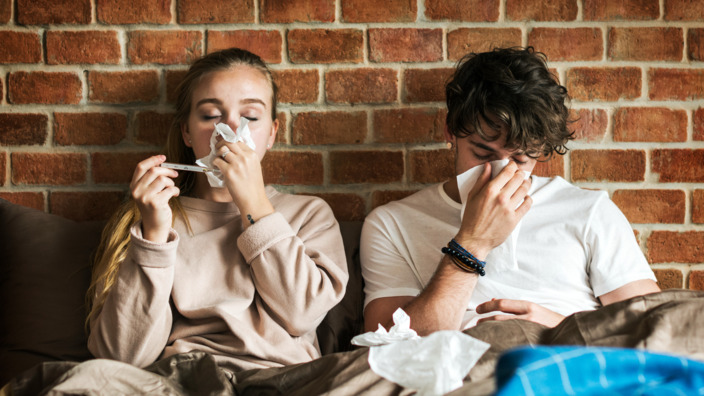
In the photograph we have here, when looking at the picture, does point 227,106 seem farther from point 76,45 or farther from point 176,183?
point 76,45

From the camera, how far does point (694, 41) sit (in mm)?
1613

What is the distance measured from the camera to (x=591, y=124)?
63.7 inches

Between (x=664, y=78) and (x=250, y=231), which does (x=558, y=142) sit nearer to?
(x=664, y=78)

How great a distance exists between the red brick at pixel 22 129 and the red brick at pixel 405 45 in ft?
3.12

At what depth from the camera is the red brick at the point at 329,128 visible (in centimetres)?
161

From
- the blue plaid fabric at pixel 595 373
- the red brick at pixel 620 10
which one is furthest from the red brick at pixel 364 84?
the blue plaid fabric at pixel 595 373

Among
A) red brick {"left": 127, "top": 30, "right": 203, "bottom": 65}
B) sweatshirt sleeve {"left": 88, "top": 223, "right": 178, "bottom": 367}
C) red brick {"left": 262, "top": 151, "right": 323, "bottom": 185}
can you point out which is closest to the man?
red brick {"left": 262, "top": 151, "right": 323, "bottom": 185}

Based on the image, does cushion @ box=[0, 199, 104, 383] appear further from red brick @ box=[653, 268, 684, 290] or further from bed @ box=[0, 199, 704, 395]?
red brick @ box=[653, 268, 684, 290]

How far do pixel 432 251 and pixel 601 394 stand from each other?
0.76 meters

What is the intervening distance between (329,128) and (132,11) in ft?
2.11

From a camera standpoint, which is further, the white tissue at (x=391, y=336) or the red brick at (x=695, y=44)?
the red brick at (x=695, y=44)

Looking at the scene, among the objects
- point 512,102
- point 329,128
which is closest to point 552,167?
point 512,102

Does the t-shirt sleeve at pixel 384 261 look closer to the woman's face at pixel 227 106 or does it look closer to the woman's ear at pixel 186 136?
the woman's face at pixel 227 106

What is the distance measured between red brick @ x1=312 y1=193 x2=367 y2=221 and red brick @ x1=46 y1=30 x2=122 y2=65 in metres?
0.74
